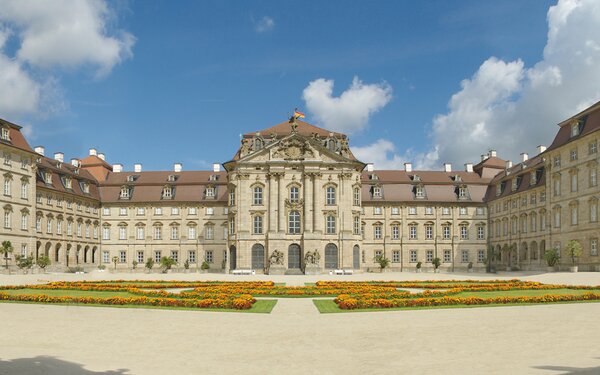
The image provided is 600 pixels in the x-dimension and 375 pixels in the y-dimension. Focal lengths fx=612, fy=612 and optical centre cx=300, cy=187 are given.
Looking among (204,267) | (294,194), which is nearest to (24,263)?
(204,267)

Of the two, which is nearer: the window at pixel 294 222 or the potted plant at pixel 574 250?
the potted plant at pixel 574 250

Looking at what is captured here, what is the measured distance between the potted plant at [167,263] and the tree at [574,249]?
1728 inches

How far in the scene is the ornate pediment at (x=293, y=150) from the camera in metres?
65.7

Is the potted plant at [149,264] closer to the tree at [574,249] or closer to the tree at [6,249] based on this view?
the tree at [6,249]

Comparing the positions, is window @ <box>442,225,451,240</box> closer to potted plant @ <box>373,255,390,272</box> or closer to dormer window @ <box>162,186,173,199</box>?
potted plant @ <box>373,255,390,272</box>

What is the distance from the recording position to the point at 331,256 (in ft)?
214

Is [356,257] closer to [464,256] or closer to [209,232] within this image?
[464,256]

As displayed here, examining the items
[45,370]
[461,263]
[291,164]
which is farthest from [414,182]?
[45,370]

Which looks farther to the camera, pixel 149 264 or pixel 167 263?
→ pixel 149 264

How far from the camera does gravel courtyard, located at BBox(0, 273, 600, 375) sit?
12344 mm

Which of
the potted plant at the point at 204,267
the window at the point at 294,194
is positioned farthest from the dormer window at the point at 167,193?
the window at the point at 294,194

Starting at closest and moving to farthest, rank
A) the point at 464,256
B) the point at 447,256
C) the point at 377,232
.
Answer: the point at 464,256
the point at 447,256
the point at 377,232

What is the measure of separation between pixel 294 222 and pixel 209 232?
16.6 meters

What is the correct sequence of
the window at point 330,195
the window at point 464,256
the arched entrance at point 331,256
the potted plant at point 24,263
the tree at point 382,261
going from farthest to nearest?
the window at point 464,256
the tree at point 382,261
the window at point 330,195
the arched entrance at point 331,256
the potted plant at point 24,263
